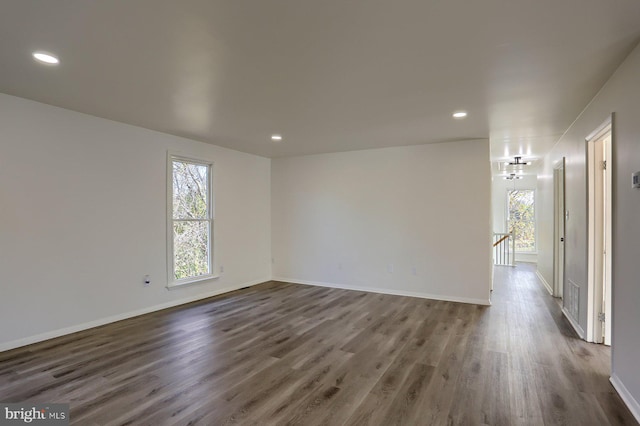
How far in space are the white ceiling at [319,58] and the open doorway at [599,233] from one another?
1.87 ft

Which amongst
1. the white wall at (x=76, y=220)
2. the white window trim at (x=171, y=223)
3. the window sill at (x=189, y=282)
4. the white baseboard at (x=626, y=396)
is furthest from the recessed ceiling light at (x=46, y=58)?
the white baseboard at (x=626, y=396)

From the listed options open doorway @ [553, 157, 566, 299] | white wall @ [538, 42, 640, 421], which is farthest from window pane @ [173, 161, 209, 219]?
open doorway @ [553, 157, 566, 299]

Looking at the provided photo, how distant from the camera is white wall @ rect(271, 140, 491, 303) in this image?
508 centimetres

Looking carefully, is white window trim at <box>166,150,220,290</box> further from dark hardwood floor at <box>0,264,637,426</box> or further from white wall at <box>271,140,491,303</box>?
white wall at <box>271,140,491,303</box>

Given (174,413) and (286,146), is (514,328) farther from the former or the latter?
(286,146)

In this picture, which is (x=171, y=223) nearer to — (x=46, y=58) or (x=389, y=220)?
(x=46, y=58)

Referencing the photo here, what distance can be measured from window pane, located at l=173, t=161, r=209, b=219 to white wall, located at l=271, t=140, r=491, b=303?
1.70 meters

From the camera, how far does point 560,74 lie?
271 centimetres

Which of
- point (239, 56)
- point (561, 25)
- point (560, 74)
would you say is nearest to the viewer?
point (561, 25)

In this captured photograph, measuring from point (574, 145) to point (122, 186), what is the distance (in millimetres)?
5575

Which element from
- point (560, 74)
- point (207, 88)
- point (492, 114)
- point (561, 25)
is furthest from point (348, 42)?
point (492, 114)

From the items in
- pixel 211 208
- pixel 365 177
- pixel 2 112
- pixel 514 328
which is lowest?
pixel 514 328

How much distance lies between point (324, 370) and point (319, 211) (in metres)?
3.78

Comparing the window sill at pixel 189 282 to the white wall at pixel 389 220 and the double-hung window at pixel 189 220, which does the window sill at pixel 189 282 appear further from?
the white wall at pixel 389 220
